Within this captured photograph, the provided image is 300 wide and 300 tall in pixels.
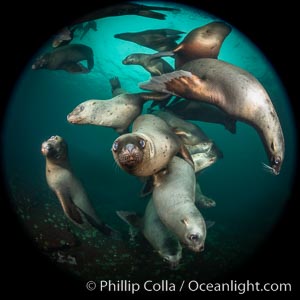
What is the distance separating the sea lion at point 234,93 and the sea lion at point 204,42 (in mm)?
624

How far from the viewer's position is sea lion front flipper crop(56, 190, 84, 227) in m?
4.93

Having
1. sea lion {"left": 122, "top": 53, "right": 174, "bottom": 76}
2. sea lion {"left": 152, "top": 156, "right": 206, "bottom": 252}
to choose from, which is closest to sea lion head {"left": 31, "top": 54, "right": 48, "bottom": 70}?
sea lion {"left": 122, "top": 53, "right": 174, "bottom": 76}

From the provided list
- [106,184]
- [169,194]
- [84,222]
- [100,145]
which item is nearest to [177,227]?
[169,194]

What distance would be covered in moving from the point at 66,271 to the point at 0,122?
3239mm

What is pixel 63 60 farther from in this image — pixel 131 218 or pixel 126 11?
pixel 131 218

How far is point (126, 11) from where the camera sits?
612cm

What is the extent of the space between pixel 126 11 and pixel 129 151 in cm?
423

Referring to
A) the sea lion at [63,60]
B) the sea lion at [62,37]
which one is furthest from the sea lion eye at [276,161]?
the sea lion at [62,37]

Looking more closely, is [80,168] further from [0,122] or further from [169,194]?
[169,194]

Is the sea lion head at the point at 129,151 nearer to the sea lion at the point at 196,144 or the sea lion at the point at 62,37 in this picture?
the sea lion at the point at 196,144

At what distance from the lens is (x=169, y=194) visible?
4059mm

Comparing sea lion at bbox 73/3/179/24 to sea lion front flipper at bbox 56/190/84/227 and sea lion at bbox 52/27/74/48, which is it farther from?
sea lion front flipper at bbox 56/190/84/227

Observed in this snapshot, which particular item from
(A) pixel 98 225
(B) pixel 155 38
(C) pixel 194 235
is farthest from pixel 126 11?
(C) pixel 194 235

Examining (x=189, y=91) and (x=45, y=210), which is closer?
(x=189, y=91)
